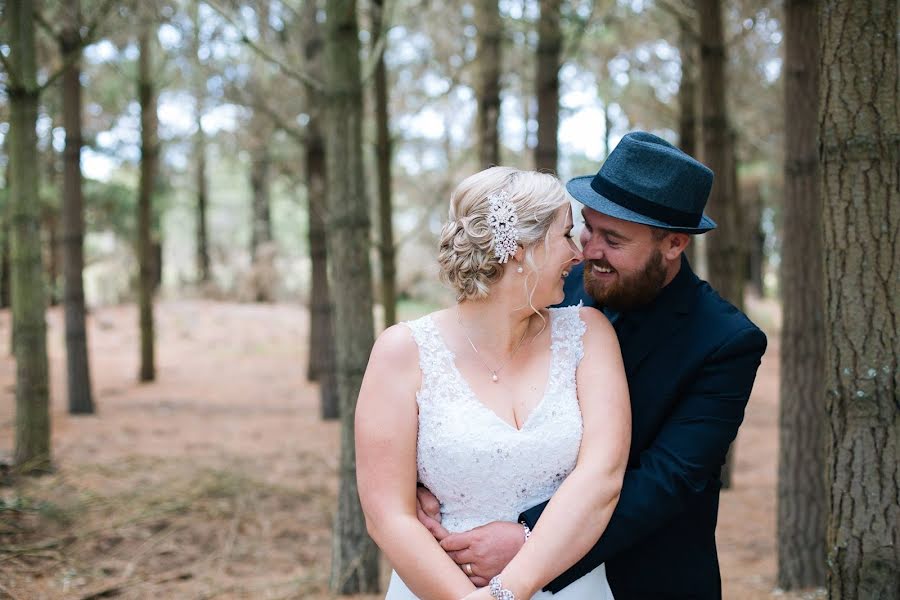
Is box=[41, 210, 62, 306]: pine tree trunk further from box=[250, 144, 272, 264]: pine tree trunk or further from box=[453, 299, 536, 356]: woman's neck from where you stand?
box=[453, 299, 536, 356]: woman's neck

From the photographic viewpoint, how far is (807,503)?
528 cm

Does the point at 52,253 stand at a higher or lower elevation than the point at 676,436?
higher

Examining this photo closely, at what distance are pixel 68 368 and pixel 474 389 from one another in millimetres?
10260

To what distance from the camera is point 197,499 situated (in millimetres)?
7141

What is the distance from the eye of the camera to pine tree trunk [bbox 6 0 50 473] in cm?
726

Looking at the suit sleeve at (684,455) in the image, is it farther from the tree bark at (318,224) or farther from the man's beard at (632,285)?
the tree bark at (318,224)

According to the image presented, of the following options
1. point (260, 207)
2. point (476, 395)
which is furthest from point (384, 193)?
point (260, 207)

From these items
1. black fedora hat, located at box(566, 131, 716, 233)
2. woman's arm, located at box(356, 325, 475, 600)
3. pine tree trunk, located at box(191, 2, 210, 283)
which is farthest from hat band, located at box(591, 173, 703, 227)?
pine tree trunk, located at box(191, 2, 210, 283)

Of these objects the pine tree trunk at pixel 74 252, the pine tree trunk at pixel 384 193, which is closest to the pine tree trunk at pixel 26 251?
the pine tree trunk at pixel 384 193

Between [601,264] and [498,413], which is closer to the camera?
[498,413]

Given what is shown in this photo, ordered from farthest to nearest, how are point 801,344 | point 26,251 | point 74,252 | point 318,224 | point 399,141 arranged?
point 399,141 < point 318,224 < point 74,252 < point 26,251 < point 801,344

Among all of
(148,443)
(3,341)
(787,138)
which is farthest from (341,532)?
(3,341)

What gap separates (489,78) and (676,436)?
28.3ft

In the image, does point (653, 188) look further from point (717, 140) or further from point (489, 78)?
point (489, 78)
